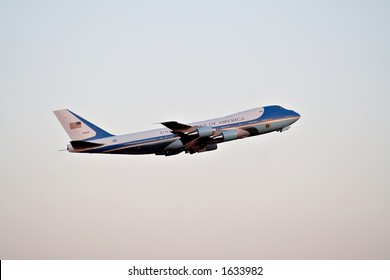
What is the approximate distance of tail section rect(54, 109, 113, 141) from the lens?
96.7 meters

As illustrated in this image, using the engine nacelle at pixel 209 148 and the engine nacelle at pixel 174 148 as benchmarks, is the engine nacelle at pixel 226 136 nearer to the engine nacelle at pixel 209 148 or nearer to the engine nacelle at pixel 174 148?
the engine nacelle at pixel 209 148

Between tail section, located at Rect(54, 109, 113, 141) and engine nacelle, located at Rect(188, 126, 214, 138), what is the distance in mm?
11013

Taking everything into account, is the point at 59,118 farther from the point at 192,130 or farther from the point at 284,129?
the point at 284,129

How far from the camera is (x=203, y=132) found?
9381cm

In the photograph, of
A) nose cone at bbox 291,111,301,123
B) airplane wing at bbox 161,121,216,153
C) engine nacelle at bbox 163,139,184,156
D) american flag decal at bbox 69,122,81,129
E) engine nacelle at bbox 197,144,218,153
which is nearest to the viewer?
airplane wing at bbox 161,121,216,153

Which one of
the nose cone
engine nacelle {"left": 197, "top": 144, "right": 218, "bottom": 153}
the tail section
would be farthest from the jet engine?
the tail section

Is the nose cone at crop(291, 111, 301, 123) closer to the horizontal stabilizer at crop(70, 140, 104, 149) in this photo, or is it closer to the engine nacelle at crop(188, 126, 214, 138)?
the engine nacelle at crop(188, 126, 214, 138)

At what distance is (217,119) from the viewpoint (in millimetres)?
97562

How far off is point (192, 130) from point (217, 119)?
15.0ft

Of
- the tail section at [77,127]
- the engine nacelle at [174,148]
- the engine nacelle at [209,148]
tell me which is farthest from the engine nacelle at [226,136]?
the tail section at [77,127]
